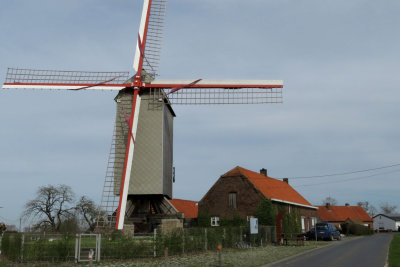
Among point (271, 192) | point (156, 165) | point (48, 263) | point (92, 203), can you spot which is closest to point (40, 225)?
point (92, 203)

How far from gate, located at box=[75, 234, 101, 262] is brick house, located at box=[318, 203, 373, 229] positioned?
216 ft

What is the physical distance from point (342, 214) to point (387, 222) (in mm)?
39691

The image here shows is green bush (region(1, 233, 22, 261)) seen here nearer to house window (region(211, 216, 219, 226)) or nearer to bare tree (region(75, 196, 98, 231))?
house window (region(211, 216, 219, 226))

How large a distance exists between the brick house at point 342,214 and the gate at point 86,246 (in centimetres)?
6573

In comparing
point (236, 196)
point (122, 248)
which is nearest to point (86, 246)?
point (122, 248)

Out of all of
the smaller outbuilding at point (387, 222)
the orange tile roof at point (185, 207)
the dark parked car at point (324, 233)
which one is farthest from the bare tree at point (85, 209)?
the smaller outbuilding at point (387, 222)

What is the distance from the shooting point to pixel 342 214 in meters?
80.7

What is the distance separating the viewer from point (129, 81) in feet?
83.8

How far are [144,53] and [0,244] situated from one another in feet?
48.6

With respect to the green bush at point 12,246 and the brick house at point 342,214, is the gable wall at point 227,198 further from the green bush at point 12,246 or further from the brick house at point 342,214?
the brick house at point 342,214

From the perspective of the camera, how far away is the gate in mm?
17375

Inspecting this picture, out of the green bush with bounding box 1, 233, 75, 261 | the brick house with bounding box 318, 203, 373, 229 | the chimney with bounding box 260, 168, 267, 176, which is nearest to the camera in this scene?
the green bush with bounding box 1, 233, 75, 261

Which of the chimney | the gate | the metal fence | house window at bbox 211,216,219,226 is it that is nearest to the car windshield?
the chimney

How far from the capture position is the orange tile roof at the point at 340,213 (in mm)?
77438
